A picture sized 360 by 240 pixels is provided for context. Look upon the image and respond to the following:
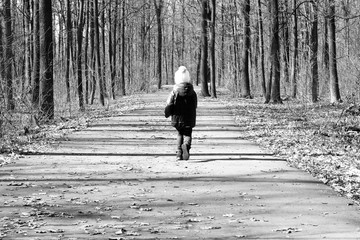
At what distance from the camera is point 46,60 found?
1817 centimetres

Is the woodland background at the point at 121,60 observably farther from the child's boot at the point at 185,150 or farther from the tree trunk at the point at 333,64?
the child's boot at the point at 185,150

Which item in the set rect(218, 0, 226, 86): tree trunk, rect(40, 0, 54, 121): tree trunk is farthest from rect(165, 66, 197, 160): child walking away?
rect(218, 0, 226, 86): tree trunk

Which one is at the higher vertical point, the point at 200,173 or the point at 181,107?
the point at 181,107

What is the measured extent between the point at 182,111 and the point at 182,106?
11cm

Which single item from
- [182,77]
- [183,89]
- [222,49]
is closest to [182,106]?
[183,89]

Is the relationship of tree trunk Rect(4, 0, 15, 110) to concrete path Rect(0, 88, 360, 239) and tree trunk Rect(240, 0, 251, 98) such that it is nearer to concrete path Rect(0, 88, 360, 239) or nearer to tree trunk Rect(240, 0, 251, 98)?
concrete path Rect(0, 88, 360, 239)

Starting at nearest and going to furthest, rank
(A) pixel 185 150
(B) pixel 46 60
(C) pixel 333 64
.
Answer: (A) pixel 185 150
(B) pixel 46 60
(C) pixel 333 64

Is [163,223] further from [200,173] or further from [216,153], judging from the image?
[216,153]

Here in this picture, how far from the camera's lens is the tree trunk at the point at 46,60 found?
17.9m

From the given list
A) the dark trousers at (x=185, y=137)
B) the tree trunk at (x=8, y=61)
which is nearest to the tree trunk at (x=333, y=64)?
the tree trunk at (x=8, y=61)

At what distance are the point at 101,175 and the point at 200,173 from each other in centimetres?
172

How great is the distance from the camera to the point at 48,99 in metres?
18.0

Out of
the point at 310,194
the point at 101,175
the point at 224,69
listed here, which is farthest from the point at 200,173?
the point at 224,69

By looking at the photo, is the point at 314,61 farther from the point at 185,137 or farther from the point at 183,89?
the point at 185,137
